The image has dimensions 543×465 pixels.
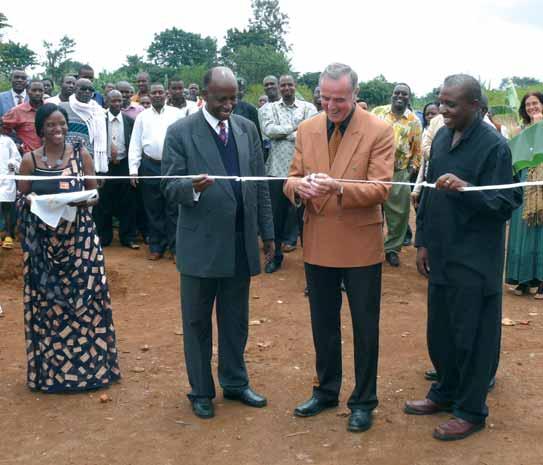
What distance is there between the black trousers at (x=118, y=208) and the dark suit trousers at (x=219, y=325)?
18.0ft

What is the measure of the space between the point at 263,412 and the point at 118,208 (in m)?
6.02

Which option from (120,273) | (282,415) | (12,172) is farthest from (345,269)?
(12,172)

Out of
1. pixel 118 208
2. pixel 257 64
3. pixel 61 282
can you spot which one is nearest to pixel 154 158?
pixel 118 208

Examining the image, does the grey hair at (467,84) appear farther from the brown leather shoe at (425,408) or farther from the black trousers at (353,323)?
the brown leather shoe at (425,408)

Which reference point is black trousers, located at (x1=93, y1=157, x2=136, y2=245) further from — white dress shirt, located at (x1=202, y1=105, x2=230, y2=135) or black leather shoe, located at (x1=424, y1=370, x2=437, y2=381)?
black leather shoe, located at (x1=424, y1=370, x2=437, y2=381)

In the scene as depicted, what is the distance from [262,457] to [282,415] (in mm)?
592

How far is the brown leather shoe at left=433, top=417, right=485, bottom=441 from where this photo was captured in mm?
4324

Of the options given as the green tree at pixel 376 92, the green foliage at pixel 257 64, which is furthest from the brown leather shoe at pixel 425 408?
the green foliage at pixel 257 64

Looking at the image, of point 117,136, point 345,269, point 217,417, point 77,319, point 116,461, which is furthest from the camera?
point 117,136

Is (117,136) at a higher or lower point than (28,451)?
higher

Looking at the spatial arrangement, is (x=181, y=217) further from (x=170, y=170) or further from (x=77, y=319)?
(x=77, y=319)

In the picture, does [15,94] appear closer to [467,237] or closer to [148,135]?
[148,135]

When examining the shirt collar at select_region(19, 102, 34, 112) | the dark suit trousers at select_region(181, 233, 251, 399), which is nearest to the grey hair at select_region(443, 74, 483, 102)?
the dark suit trousers at select_region(181, 233, 251, 399)

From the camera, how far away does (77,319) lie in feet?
16.9
